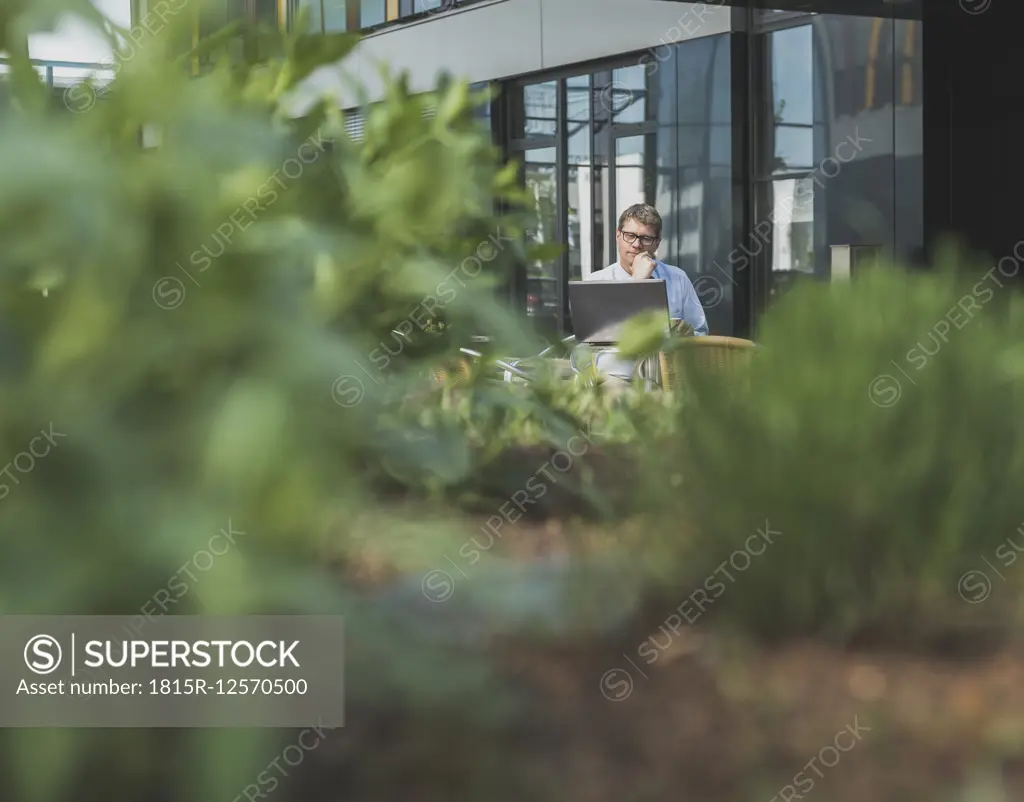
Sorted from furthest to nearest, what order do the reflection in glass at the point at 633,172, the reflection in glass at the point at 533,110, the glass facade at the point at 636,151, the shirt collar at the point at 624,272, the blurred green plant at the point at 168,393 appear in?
the reflection in glass at the point at 533,110, the reflection in glass at the point at 633,172, the glass facade at the point at 636,151, the shirt collar at the point at 624,272, the blurred green plant at the point at 168,393

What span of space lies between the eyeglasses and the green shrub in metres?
6.75

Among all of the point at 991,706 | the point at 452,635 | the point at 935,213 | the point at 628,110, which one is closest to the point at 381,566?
the point at 452,635

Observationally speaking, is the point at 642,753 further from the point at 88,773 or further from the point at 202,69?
the point at 202,69

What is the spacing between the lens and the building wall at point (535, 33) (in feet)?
39.0

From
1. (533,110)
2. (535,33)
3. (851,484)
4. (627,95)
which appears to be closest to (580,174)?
(627,95)

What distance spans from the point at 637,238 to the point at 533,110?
6177 mm

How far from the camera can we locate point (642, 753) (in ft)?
Result: 2.26

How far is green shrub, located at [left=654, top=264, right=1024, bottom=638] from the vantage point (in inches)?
32.3

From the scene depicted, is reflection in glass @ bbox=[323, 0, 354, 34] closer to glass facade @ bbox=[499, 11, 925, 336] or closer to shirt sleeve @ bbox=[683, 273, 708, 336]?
shirt sleeve @ bbox=[683, 273, 708, 336]

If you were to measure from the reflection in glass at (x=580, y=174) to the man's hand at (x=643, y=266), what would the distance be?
5.11m

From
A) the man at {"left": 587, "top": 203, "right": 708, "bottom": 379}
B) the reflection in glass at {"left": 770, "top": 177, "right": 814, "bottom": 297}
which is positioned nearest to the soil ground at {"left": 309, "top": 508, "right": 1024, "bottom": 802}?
the man at {"left": 587, "top": 203, "right": 708, "bottom": 379}

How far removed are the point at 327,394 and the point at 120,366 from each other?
107 mm

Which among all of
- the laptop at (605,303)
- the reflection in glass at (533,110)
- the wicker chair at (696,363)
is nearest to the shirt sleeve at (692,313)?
the laptop at (605,303)

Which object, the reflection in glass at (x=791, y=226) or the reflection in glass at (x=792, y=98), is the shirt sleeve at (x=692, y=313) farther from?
the reflection in glass at (x=792, y=98)
